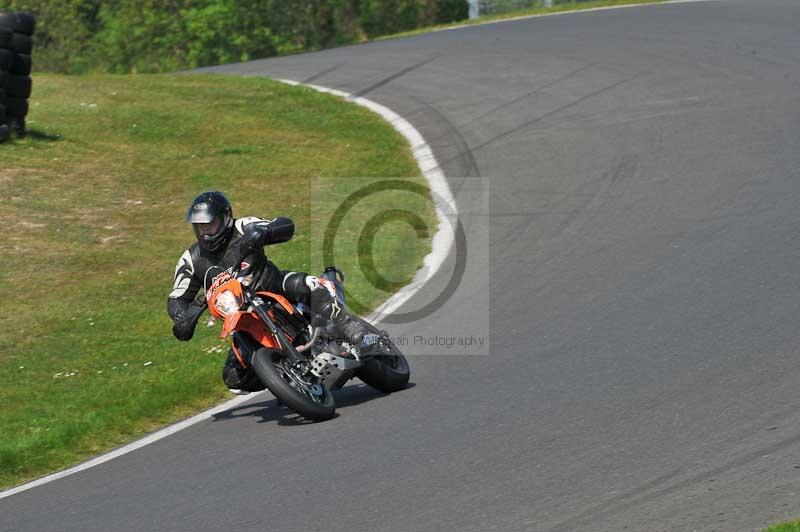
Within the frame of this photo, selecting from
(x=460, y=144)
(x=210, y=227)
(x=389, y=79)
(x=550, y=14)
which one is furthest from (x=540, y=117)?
(x=550, y=14)

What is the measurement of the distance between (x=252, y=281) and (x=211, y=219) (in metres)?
0.53

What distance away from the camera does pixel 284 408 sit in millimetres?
8648

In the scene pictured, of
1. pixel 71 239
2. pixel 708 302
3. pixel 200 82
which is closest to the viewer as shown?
pixel 708 302

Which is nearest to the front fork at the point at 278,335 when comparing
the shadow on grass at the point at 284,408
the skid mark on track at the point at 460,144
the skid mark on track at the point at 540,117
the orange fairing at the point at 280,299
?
the orange fairing at the point at 280,299

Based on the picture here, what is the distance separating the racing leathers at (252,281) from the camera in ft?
26.4

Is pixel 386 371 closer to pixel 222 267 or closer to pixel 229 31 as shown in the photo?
pixel 222 267

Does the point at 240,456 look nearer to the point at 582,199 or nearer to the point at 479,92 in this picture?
the point at 582,199

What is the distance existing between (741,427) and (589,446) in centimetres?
85

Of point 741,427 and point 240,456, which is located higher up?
point 741,427

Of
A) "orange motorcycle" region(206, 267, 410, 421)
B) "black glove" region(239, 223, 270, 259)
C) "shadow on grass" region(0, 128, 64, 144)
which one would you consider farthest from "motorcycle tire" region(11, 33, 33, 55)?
"black glove" region(239, 223, 270, 259)

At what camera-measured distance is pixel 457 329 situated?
9.84 metres

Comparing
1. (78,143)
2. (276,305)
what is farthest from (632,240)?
(78,143)

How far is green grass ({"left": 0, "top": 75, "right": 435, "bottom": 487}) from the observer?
927 centimetres

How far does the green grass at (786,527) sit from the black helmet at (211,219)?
4.52 metres
